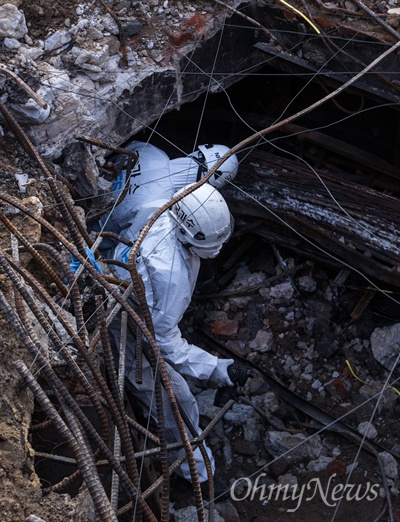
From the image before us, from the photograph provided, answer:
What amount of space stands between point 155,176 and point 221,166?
59 cm

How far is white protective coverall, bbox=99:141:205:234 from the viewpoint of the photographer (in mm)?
6277

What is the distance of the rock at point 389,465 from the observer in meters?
6.26

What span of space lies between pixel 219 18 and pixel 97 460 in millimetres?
3825

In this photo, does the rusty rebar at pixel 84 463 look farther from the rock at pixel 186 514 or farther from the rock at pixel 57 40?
the rock at pixel 57 40

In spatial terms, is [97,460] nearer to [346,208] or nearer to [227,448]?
[227,448]

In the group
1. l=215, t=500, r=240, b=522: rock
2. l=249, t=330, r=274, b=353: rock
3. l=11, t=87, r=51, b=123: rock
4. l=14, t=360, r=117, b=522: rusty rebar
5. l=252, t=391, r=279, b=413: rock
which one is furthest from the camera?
l=249, t=330, r=274, b=353: rock

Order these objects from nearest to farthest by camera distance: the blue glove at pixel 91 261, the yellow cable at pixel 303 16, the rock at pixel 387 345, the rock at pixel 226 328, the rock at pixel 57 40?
the blue glove at pixel 91 261, the rock at pixel 57 40, the yellow cable at pixel 303 16, the rock at pixel 387 345, the rock at pixel 226 328

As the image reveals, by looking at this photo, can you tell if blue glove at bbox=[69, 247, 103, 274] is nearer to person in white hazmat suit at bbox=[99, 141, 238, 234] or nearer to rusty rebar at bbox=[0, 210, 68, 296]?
rusty rebar at bbox=[0, 210, 68, 296]

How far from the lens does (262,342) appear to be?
6961mm

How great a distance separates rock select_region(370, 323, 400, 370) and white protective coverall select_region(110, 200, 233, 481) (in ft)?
5.58

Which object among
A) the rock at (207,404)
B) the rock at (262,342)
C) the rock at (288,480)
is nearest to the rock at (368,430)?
the rock at (288,480)

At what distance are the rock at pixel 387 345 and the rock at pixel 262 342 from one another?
94 centimetres

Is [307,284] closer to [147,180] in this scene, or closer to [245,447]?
[245,447]

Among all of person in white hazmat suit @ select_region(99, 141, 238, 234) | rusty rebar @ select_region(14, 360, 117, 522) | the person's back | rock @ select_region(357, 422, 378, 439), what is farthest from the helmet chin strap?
rusty rebar @ select_region(14, 360, 117, 522)
